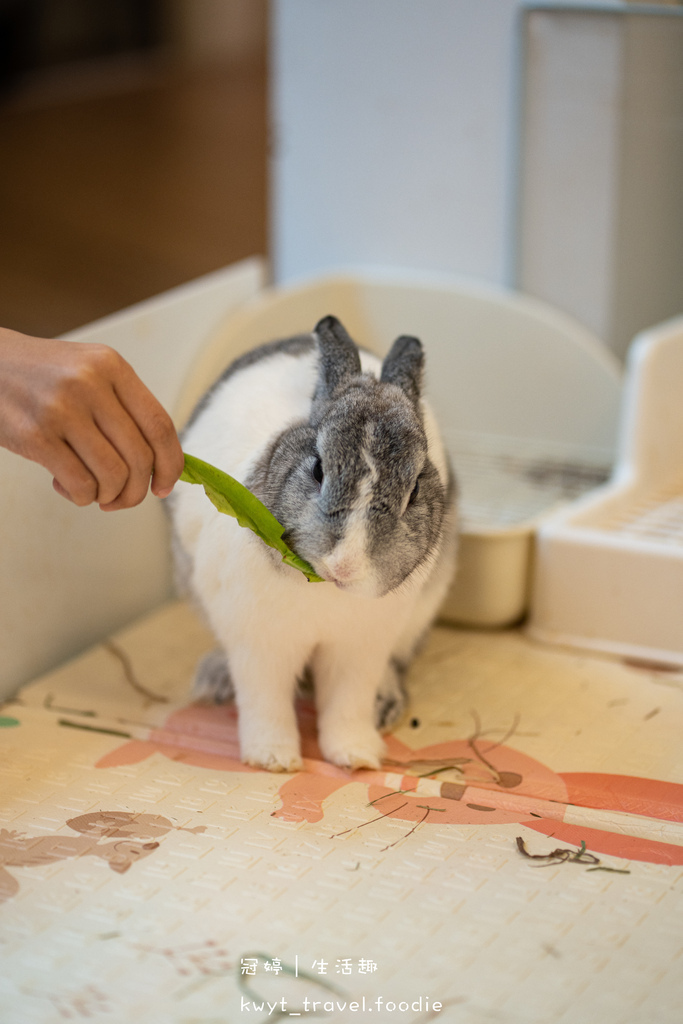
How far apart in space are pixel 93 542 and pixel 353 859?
760 millimetres

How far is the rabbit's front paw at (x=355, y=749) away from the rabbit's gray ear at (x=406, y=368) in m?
0.46

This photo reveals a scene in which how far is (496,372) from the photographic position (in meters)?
2.34

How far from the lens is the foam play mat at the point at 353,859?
1067 mm

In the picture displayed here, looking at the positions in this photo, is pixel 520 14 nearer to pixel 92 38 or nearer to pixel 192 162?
pixel 192 162

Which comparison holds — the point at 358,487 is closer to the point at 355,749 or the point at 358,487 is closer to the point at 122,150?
the point at 355,749

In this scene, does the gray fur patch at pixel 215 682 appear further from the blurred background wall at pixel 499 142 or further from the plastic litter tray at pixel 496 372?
the blurred background wall at pixel 499 142

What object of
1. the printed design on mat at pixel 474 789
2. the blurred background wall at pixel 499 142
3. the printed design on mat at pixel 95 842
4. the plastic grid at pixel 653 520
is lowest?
the printed design on mat at pixel 474 789

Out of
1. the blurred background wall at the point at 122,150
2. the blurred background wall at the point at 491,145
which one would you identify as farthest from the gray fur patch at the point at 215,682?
the blurred background wall at the point at 122,150

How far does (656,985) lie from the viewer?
3.55 ft

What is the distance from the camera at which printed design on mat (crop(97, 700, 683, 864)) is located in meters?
1.34

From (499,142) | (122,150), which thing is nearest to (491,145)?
(499,142)

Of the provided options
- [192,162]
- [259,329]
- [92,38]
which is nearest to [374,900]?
A: [259,329]

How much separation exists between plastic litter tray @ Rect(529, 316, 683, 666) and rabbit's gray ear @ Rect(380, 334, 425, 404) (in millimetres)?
528

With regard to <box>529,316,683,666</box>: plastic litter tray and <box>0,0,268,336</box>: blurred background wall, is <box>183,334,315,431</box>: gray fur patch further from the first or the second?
<box>0,0,268,336</box>: blurred background wall
